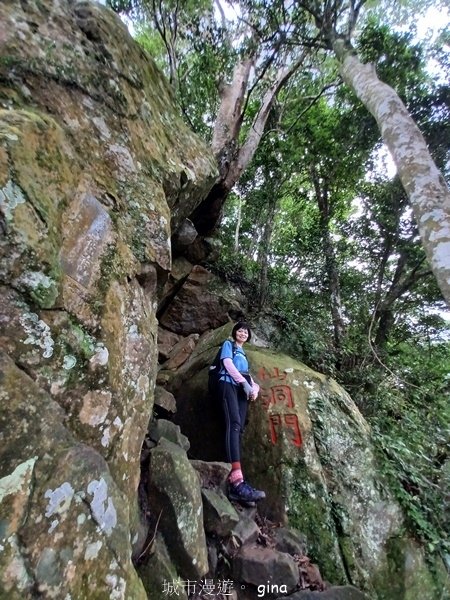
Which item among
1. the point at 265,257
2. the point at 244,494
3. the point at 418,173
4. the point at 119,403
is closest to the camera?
the point at 119,403

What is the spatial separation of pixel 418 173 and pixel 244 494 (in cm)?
435

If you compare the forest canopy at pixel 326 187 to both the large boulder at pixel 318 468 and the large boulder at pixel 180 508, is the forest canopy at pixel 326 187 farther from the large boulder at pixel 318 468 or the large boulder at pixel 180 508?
the large boulder at pixel 180 508

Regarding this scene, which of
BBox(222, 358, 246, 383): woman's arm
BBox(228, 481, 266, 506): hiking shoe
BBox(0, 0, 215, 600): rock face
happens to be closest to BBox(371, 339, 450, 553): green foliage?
BBox(228, 481, 266, 506): hiking shoe

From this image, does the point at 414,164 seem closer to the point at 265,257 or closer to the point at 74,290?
the point at 74,290

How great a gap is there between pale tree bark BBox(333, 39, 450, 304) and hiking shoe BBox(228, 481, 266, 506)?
3.08 metres

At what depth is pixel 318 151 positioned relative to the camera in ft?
34.4

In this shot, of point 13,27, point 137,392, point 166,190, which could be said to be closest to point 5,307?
point 137,392

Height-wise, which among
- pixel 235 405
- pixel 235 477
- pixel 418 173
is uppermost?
pixel 418 173

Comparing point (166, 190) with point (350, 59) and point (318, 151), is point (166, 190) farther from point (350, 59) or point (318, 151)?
point (318, 151)

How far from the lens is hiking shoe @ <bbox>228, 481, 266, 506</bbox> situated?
4355 mm

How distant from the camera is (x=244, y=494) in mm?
4367

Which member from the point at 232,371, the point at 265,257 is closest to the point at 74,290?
the point at 232,371

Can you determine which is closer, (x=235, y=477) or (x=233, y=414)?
(x=235, y=477)

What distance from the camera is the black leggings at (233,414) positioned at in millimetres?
4715
